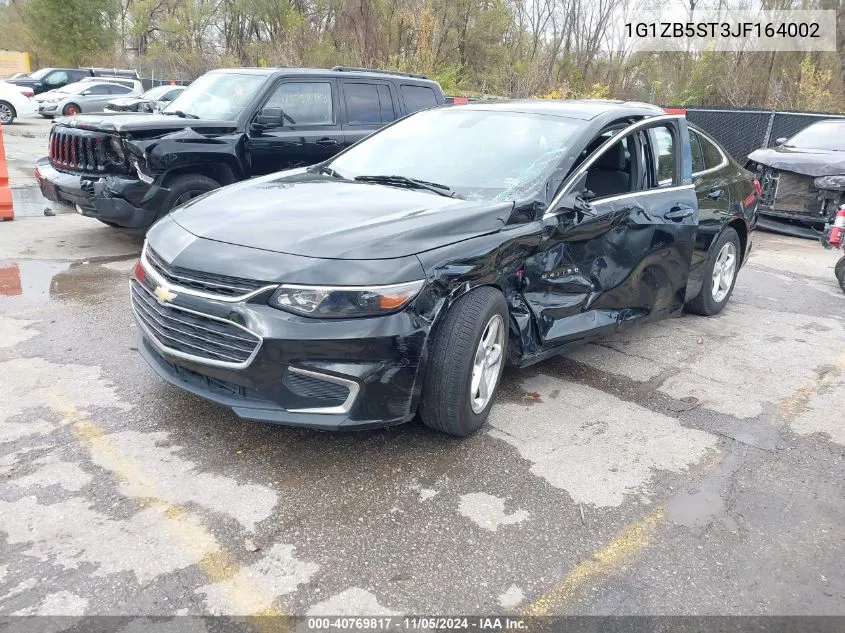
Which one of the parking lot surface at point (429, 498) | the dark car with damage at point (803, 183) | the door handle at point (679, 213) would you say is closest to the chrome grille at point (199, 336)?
the parking lot surface at point (429, 498)

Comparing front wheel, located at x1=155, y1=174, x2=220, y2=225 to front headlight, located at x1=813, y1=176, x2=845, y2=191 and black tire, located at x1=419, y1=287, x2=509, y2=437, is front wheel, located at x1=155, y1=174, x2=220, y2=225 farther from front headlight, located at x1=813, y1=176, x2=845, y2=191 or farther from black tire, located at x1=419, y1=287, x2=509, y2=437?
front headlight, located at x1=813, y1=176, x2=845, y2=191

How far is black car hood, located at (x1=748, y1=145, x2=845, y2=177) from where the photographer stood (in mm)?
9469

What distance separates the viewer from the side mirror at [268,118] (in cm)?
707

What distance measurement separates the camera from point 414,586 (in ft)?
8.38

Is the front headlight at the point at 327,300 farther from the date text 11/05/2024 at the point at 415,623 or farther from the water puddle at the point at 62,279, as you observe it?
the water puddle at the point at 62,279

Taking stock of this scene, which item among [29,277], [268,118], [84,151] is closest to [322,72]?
[268,118]

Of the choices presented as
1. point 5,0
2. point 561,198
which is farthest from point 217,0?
point 561,198

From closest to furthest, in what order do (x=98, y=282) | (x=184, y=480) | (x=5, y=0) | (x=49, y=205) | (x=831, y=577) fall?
(x=831, y=577)
(x=184, y=480)
(x=98, y=282)
(x=49, y=205)
(x=5, y=0)

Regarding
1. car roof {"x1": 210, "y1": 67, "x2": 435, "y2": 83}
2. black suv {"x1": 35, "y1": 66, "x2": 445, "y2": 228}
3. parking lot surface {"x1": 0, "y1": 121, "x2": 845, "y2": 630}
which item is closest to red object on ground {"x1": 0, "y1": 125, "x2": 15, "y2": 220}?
black suv {"x1": 35, "y1": 66, "x2": 445, "y2": 228}

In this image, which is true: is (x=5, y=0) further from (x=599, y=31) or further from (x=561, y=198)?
(x=561, y=198)

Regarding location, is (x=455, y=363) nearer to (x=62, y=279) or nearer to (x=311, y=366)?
(x=311, y=366)

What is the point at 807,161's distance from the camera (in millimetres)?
9703

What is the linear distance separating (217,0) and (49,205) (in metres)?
35.0

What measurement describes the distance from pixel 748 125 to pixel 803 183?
501cm
